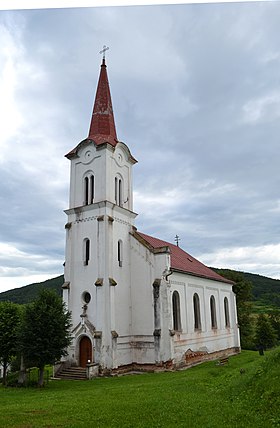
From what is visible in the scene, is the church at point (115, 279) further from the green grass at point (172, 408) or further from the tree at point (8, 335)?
the green grass at point (172, 408)

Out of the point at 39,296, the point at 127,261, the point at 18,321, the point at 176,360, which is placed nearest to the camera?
the point at 39,296

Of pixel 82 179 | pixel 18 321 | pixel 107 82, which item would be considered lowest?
pixel 18 321

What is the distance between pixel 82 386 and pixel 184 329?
10.9 m

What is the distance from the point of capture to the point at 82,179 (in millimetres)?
29734

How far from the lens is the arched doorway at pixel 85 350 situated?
25.2 metres

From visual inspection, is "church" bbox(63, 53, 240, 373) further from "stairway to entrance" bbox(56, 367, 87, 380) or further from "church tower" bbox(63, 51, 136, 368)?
"stairway to entrance" bbox(56, 367, 87, 380)

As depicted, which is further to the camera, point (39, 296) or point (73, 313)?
point (73, 313)

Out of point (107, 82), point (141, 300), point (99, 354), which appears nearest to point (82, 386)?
point (99, 354)

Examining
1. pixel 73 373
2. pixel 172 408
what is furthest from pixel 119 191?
pixel 172 408

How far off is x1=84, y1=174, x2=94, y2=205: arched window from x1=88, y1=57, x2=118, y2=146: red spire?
128 inches

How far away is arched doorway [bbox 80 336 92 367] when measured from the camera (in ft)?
82.8

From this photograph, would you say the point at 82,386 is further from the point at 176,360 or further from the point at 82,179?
the point at 82,179

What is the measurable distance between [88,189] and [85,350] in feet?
39.1

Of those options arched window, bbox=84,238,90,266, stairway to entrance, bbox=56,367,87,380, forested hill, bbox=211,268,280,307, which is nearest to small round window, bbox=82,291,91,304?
arched window, bbox=84,238,90,266
